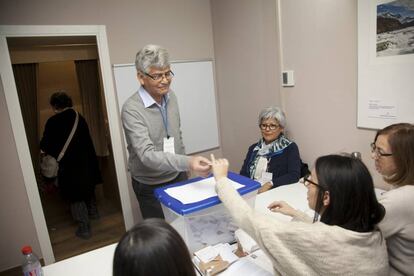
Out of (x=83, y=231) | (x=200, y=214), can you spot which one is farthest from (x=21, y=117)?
(x=200, y=214)

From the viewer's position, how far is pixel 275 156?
2297mm

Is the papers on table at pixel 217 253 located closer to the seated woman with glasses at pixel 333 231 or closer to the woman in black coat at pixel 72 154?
the seated woman with glasses at pixel 333 231

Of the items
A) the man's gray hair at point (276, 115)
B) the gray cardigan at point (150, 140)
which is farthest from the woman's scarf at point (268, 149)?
the gray cardigan at point (150, 140)

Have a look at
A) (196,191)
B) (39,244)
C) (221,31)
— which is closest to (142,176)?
(196,191)

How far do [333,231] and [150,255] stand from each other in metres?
0.53

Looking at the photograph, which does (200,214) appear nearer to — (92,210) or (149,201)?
(149,201)

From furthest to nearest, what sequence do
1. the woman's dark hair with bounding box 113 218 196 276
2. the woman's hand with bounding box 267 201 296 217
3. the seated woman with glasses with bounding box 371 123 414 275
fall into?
the woman's hand with bounding box 267 201 296 217 < the seated woman with glasses with bounding box 371 123 414 275 < the woman's dark hair with bounding box 113 218 196 276

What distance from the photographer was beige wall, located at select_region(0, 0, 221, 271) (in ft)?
7.81

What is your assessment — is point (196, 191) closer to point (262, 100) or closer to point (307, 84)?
point (307, 84)

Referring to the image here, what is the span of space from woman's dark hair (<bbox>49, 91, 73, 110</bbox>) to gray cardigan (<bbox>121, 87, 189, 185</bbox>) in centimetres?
170

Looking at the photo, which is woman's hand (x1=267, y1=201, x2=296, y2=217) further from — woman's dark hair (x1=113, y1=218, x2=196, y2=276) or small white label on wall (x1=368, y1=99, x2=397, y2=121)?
small white label on wall (x1=368, y1=99, x2=397, y2=121)

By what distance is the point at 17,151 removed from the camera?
7.96 feet

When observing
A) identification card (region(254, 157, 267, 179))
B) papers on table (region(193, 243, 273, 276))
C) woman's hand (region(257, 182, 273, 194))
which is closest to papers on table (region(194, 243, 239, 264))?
papers on table (region(193, 243, 273, 276))

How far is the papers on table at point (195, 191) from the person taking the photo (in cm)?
114
